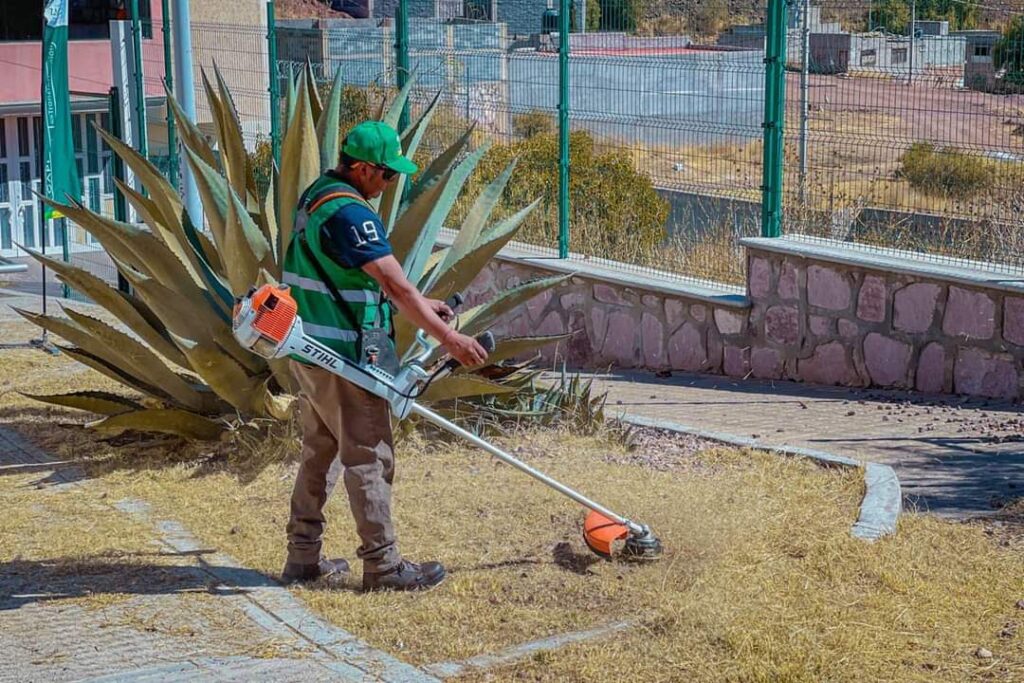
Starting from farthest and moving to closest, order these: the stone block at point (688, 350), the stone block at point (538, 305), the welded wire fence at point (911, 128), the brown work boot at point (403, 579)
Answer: the stone block at point (538, 305) → the stone block at point (688, 350) → the welded wire fence at point (911, 128) → the brown work boot at point (403, 579)

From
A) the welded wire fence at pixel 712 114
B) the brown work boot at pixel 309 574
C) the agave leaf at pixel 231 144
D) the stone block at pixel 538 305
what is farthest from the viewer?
the stone block at pixel 538 305

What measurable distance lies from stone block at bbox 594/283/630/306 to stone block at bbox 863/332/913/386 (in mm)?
2168

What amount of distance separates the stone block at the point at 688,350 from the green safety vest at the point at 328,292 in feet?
18.6

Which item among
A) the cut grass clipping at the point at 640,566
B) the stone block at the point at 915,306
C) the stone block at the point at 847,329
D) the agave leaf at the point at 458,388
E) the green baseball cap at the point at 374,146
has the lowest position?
the cut grass clipping at the point at 640,566

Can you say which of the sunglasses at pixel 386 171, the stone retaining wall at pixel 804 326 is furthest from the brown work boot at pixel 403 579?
the stone retaining wall at pixel 804 326

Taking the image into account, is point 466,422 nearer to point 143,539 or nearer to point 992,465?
point 143,539

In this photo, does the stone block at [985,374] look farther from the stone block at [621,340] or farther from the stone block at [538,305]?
the stone block at [538,305]

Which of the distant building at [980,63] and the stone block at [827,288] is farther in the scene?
the stone block at [827,288]

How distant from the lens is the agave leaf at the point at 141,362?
24.9 feet

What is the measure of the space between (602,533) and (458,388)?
198 cm

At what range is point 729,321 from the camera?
34.4 ft

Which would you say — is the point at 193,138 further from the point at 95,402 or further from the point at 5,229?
the point at 5,229

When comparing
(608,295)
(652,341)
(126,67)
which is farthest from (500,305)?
(126,67)

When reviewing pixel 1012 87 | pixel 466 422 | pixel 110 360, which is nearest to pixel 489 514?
pixel 466 422
